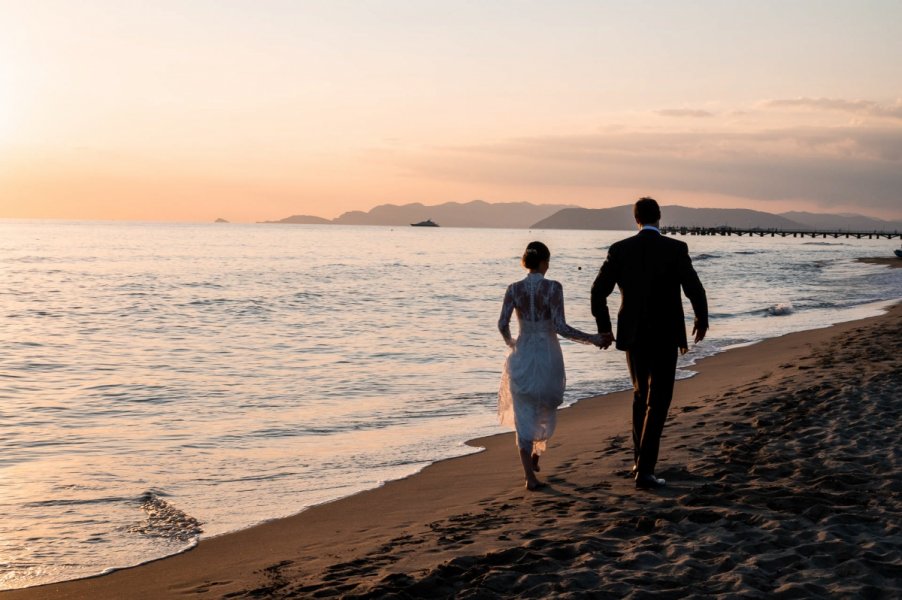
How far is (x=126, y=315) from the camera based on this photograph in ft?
93.5

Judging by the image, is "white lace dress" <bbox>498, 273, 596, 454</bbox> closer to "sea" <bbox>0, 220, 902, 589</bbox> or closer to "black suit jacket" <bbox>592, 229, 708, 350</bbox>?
"black suit jacket" <bbox>592, 229, 708, 350</bbox>

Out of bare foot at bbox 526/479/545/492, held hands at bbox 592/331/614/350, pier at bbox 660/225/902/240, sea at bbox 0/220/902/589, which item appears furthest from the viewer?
pier at bbox 660/225/902/240

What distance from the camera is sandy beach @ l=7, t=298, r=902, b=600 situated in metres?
4.64

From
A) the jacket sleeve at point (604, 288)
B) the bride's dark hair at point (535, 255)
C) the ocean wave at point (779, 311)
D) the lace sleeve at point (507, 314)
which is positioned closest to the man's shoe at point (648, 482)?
the jacket sleeve at point (604, 288)

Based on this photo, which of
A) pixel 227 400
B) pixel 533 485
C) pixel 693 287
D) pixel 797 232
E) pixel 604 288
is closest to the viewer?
pixel 693 287

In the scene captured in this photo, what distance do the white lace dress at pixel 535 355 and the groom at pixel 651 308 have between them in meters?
0.40

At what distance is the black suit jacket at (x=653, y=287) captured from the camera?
251 inches

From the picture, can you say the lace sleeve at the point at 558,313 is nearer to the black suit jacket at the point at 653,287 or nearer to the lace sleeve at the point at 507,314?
the lace sleeve at the point at 507,314

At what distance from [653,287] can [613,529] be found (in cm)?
192

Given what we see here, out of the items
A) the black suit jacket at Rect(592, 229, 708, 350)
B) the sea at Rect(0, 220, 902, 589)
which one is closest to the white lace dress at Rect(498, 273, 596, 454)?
the black suit jacket at Rect(592, 229, 708, 350)

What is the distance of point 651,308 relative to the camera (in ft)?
20.9

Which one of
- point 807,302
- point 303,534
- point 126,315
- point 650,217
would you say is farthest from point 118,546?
point 807,302

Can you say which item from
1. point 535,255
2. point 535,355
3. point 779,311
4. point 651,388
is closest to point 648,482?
point 651,388

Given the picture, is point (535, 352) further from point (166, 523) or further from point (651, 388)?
point (166, 523)
